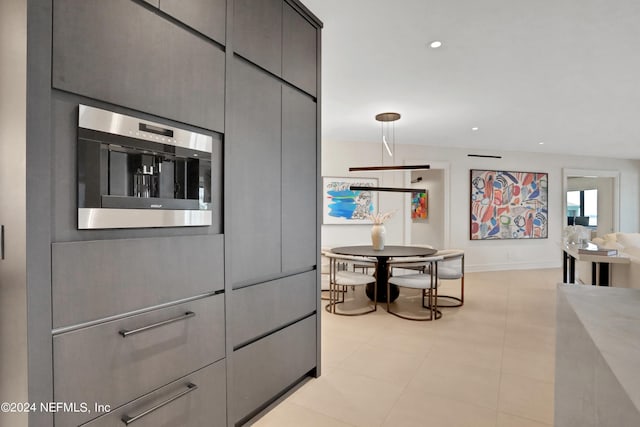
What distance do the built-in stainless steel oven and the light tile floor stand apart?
136 centimetres

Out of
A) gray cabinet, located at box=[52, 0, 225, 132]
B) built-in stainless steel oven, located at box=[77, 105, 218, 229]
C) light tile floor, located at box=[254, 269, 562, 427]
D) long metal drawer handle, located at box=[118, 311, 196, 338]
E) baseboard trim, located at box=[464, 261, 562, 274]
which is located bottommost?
light tile floor, located at box=[254, 269, 562, 427]

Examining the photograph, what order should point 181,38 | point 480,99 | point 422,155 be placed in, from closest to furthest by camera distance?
point 181,38 < point 480,99 < point 422,155

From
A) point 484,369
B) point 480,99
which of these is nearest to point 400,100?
point 480,99

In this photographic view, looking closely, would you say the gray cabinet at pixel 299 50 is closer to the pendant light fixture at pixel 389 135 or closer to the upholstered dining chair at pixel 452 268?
the pendant light fixture at pixel 389 135

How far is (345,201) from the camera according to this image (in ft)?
21.4

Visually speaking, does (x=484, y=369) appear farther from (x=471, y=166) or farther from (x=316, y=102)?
(x=471, y=166)

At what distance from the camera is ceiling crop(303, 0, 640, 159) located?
2.39 metres

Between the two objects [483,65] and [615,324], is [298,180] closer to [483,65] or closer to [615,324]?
[615,324]

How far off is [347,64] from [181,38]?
1.99 m

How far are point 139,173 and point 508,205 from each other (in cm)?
774

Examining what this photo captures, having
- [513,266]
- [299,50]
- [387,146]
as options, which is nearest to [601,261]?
[387,146]

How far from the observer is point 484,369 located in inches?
107

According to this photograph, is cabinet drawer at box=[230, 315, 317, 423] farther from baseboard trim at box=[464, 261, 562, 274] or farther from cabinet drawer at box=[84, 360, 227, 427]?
baseboard trim at box=[464, 261, 562, 274]

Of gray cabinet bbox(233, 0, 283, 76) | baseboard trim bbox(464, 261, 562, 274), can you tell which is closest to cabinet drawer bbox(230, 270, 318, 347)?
gray cabinet bbox(233, 0, 283, 76)
